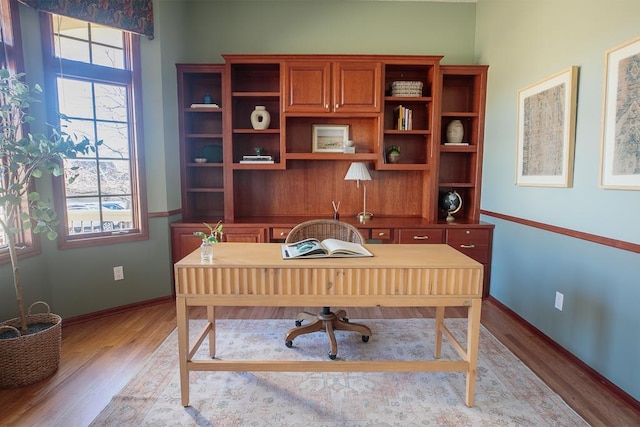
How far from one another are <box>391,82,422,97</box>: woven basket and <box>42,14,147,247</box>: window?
245 centimetres

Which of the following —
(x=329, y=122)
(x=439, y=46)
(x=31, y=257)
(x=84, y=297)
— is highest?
(x=439, y=46)

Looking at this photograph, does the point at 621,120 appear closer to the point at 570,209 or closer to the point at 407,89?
the point at 570,209

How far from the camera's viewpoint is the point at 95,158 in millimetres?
A: 2859

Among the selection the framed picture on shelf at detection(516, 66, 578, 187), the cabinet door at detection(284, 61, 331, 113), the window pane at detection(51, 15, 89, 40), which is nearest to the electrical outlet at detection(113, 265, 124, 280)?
the window pane at detection(51, 15, 89, 40)

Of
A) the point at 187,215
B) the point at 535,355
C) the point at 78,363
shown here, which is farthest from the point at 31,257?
the point at 535,355

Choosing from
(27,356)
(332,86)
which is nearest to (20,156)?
(27,356)

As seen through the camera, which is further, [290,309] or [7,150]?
[290,309]

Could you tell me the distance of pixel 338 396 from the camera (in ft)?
6.12

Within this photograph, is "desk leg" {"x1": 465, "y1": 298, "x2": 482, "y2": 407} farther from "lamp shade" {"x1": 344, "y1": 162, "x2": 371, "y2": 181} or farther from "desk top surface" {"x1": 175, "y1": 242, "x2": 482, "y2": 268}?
"lamp shade" {"x1": 344, "y1": 162, "x2": 371, "y2": 181}

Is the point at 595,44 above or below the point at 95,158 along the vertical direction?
above

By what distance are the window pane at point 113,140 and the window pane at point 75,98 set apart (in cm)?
14

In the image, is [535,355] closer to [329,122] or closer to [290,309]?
[290,309]

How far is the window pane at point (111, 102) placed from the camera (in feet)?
9.37

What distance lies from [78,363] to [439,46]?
4.33 m
